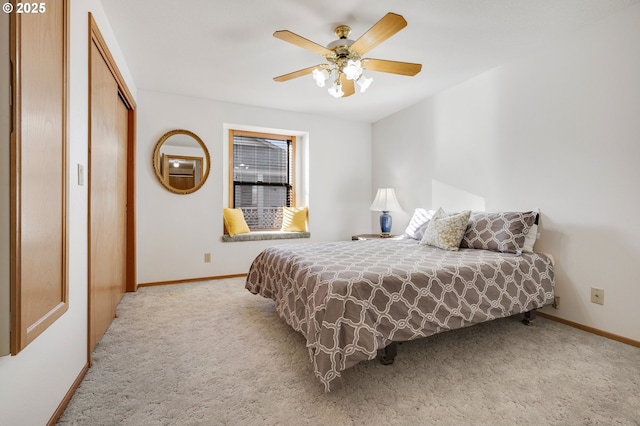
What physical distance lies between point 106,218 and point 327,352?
202 centimetres

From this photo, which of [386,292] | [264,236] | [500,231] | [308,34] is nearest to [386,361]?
[386,292]

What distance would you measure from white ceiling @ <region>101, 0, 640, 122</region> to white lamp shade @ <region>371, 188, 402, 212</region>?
1.38 meters

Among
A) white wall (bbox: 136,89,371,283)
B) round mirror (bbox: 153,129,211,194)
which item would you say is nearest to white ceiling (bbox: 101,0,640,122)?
white wall (bbox: 136,89,371,283)

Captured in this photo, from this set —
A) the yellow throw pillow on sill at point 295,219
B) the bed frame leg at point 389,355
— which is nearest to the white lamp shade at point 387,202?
the yellow throw pillow on sill at point 295,219

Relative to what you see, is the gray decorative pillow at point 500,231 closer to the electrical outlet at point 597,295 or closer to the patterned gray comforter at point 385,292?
the patterned gray comforter at point 385,292

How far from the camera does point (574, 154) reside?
2461 mm

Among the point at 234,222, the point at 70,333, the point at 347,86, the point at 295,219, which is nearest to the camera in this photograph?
the point at 70,333

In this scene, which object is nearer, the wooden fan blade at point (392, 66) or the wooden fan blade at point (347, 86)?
the wooden fan blade at point (392, 66)

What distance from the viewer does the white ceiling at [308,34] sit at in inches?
83.4

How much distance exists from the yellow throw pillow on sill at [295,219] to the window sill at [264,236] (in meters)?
0.13

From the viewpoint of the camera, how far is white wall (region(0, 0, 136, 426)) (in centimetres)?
105

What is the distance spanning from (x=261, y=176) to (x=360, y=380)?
11.8 ft

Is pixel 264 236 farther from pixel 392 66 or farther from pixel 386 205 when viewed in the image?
pixel 392 66

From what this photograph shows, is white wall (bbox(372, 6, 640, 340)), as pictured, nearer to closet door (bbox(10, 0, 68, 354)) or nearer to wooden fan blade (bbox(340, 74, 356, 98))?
wooden fan blade (bbox(340, 74, 356, 98))
